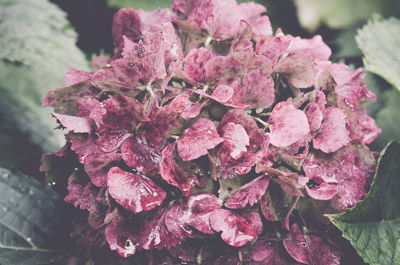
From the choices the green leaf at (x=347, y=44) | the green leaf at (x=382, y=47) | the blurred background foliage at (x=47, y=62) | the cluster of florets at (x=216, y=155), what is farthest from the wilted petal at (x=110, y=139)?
the green leaf at (x=347, y=44)

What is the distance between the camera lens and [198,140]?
46 cm

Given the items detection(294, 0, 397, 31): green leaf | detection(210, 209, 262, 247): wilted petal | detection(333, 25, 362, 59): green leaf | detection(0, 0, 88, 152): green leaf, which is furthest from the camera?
detection(294, 0, 397, 31): green leaf

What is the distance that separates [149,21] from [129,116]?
0.22 meters

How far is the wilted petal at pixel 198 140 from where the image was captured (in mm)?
457

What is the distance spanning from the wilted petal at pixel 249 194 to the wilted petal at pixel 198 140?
7 cm

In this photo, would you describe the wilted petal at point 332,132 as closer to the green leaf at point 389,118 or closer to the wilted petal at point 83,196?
the wilted petal at point 83,196

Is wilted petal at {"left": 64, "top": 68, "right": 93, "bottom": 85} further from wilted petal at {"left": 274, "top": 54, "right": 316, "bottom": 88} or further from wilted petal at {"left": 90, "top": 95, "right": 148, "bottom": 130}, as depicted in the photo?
wilted petal at {"left": 274, "top": 54, "right": 316, "bottom": 88}

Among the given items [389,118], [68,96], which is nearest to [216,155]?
[68,96]

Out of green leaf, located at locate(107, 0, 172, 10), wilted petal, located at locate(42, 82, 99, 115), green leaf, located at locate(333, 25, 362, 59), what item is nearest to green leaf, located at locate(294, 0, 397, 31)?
green leaf, located at locate(333, 25, 362, 59)

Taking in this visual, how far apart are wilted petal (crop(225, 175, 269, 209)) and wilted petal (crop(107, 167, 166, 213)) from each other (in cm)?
9

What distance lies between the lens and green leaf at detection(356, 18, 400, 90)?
72cm

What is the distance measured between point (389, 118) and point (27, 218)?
981 mm

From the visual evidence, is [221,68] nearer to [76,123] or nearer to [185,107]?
[185,107]

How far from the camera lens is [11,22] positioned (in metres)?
0.95
